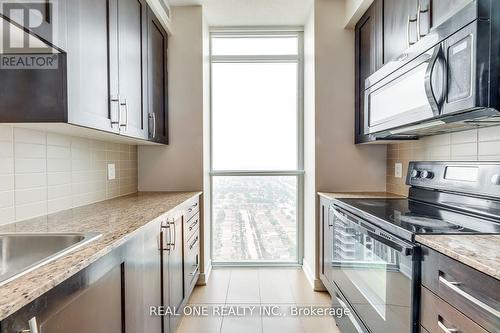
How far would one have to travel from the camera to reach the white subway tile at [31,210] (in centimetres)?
138

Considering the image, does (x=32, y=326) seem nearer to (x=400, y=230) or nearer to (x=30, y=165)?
(x=30, y=165)

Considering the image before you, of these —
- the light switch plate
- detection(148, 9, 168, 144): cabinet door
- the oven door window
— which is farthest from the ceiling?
the oven door window

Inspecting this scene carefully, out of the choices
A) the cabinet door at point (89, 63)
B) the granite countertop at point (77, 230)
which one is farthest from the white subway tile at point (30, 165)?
the cabinet door at point (89, 63)

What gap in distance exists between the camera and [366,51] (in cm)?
240

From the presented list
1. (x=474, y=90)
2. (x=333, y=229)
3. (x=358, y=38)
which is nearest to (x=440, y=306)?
(x=474, y=90)

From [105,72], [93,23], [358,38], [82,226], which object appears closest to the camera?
[82,226]

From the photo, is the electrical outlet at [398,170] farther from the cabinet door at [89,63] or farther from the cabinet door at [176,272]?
the cabinet door at [89,63]

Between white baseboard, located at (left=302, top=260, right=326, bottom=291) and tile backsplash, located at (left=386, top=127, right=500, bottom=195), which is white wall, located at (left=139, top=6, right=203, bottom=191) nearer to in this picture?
white baseboard, located at (left=302, top=260, right=326, bottom=291)

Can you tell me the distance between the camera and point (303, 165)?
320 centimetres

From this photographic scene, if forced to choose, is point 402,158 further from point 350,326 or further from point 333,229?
point 350,326

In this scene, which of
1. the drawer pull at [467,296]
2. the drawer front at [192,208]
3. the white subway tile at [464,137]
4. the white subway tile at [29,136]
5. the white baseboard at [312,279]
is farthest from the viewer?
the white baseboard at [312,279]

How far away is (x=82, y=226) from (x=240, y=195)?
209 cm

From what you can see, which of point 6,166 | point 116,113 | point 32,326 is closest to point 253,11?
point 116,113

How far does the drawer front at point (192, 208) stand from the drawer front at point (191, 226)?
0.03 meters
